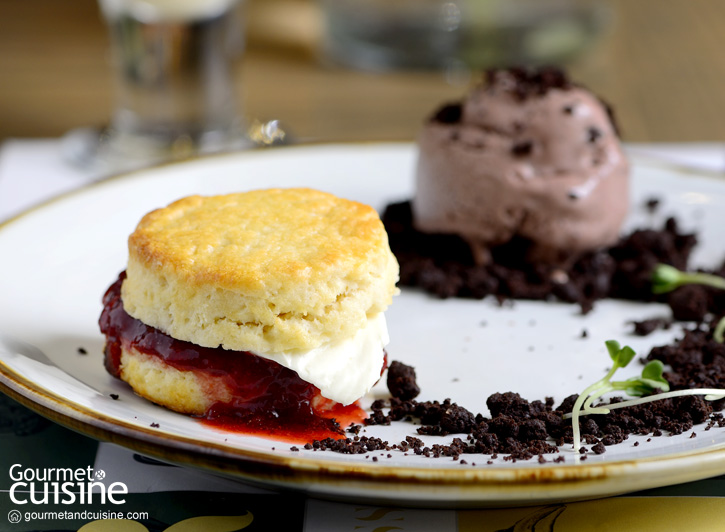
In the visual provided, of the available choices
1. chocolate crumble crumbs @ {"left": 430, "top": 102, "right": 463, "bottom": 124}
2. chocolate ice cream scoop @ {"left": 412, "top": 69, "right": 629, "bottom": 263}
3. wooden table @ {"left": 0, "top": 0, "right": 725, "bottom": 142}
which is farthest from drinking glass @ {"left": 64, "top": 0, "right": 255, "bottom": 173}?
chocolate ice cream scoop @ {"left": 412, "top": 69, "right": 629, "bottom": 263}

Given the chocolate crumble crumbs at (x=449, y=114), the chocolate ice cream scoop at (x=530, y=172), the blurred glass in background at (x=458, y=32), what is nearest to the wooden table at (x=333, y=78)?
the blurred glass in background at (x=458, y=32)

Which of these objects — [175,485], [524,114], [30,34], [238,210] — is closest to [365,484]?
[175,485]

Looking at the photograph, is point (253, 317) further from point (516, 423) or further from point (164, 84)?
point (164, 84)

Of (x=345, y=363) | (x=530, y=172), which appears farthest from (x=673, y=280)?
(x=345, y=363)

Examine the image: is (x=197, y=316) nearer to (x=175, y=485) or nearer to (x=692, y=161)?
(x=175, y=485)

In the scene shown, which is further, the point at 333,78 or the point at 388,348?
the point at 333,78

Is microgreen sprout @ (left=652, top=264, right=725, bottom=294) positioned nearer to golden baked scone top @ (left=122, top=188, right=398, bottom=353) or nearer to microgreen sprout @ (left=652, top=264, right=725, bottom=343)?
microgreen sprout @ (left=652, top=264, right=725, bottom=343)
